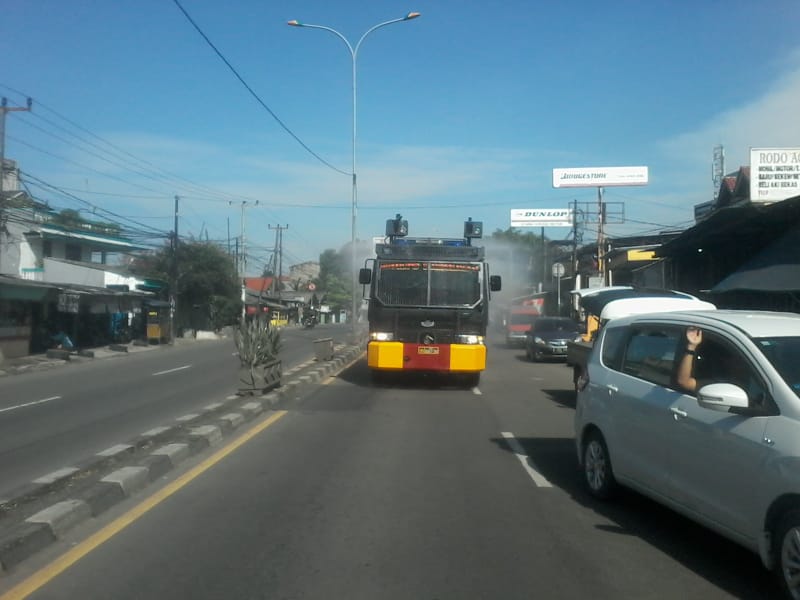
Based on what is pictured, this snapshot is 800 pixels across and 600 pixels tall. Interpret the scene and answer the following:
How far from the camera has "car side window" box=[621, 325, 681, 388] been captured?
5941 millimetres

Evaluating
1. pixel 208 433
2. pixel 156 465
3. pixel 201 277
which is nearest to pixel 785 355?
pixel 156 465

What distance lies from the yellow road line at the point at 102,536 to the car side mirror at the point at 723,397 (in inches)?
171

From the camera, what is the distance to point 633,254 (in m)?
33.6

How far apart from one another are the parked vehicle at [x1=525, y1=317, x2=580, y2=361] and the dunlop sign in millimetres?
32098

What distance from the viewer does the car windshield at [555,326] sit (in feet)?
86.4

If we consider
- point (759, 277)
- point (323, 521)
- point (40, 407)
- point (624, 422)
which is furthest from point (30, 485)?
point (759, 277)

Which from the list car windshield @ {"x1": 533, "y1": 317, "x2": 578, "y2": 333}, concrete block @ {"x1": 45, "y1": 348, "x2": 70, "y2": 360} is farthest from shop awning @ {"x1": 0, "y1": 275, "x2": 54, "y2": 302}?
car windshield @ {"x1": 533, "y1": 317, "x2": 578, "y2": 333}

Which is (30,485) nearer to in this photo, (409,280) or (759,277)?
(409,280)

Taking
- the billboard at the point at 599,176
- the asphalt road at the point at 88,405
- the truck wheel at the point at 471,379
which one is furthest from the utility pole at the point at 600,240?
Answer: the truck wheel at the point at 471,379

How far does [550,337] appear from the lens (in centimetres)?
2564

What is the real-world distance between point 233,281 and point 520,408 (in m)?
42.5

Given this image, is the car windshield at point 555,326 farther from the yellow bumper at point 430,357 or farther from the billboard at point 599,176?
the billboard at point 599,176

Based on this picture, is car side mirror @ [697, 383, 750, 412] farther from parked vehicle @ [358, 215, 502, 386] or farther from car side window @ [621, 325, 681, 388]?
parked vehicle @ [358, 215, 502, 386]

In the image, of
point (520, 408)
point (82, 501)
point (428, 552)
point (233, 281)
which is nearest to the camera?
point (428, 552)
